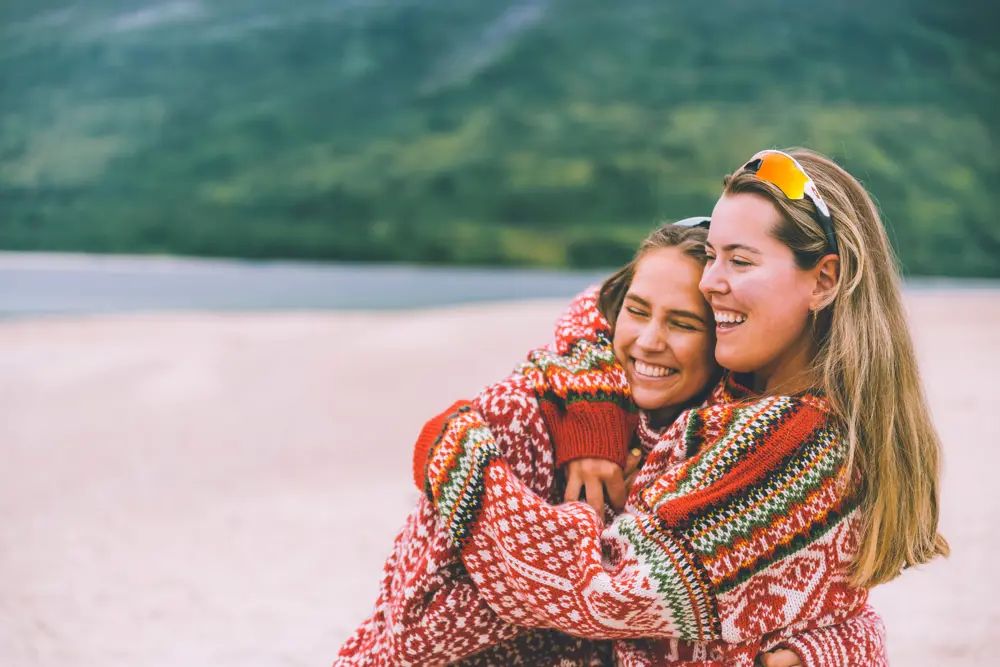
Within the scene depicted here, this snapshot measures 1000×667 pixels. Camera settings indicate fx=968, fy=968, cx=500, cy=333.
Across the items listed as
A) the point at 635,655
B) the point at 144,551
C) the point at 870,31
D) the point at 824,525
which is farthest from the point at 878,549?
the point at 870,31

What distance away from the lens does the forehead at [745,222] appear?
2.14 m

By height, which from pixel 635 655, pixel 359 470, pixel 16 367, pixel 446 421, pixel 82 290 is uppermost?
pixel 82 290

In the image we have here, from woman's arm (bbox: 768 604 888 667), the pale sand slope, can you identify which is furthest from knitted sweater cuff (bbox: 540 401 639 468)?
the pale sand slope

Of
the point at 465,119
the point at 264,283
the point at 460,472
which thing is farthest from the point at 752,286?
the point at 465,119

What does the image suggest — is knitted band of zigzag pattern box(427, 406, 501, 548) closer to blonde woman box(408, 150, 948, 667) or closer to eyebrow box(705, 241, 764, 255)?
blonde woman box(408, 150, 948, 667)

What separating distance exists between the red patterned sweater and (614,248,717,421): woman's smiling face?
0.23 ft

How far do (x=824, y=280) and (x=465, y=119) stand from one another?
19276 mm

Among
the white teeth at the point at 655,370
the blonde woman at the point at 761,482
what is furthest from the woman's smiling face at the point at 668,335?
the blonde woman at the point at 761,482

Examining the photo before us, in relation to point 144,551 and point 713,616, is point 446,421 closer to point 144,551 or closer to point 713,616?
point 713,616

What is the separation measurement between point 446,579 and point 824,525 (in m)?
0.83

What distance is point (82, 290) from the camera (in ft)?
60.2

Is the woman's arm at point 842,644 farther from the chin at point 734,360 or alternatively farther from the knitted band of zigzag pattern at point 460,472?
the knitted band of zigzag pattern at point 460,472

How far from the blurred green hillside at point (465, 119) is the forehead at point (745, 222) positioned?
17.4 metres

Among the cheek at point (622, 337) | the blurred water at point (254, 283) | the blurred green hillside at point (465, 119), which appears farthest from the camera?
the blurred green hillside at point (465, 119)
